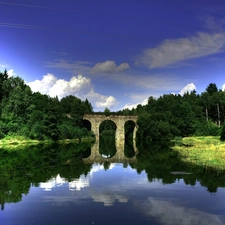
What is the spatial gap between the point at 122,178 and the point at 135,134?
169 ft

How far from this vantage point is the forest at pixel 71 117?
1949 inches

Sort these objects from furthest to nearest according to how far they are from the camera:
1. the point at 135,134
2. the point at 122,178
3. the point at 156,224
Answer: the point at 135,134 → the point at 122,178 → the point at 156,224

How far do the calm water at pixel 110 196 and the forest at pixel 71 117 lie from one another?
27391 mm

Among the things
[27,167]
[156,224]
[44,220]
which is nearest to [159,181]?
[156,224]

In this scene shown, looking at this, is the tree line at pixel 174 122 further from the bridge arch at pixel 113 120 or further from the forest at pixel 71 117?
the bridge arch at pixel 113 120

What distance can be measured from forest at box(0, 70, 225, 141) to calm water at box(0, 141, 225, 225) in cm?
2739

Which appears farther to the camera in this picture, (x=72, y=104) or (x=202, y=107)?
(x=202, y=107)

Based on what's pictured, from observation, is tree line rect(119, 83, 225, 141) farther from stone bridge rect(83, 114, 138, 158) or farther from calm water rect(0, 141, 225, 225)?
calm water rect(0, 141, 225, 225)

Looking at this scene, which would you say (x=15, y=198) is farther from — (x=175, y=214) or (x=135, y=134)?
(x=135, y=134)

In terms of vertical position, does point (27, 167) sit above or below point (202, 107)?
below

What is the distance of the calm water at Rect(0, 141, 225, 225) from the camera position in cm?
1091

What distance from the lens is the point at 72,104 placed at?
63969mm

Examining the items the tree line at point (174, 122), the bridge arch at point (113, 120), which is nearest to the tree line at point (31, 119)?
the bridge arch at point (113, 120)

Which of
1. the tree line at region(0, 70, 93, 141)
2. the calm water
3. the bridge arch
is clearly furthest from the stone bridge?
the calm water
